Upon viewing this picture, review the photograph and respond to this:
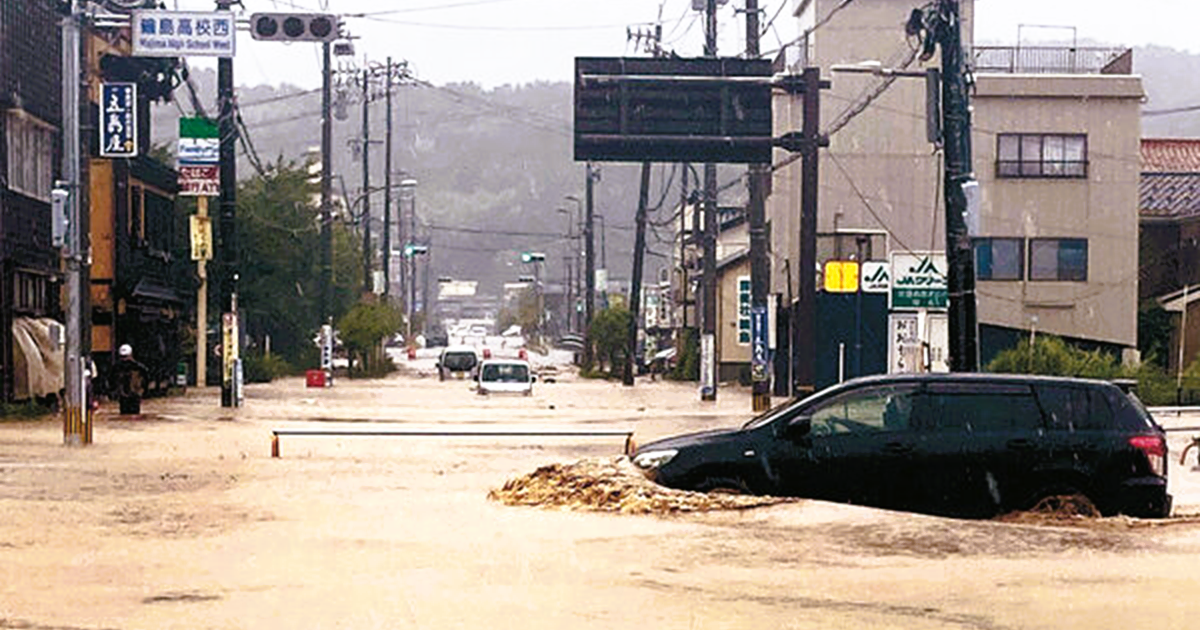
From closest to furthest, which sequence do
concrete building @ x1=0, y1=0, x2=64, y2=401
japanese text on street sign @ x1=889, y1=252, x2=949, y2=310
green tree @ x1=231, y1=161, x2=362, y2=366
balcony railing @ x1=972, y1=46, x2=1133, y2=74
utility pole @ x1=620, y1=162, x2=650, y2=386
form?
1. japanese text on street sign @ x1=889, y1=252, x2=949, y2=310
2. concrete building @ x1=0, y1=0, x2=64, y2=401
3. balcony railing @ x1=972, y1=46, x2=1133, y2=74
4. utility pole @ x1=620, y1=162, x2=650, y2=386
5. green tree @ x1=231, y1=161, x2=362, y2=366

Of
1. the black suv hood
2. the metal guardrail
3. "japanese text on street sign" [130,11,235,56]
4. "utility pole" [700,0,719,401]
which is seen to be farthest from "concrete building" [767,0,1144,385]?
the black suv hood

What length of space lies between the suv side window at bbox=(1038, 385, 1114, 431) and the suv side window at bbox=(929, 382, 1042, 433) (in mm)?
124

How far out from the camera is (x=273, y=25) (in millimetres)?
35781

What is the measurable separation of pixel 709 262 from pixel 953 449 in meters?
43.6

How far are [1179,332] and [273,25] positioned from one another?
1320 inches

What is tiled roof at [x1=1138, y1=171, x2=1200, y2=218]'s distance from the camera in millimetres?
63125

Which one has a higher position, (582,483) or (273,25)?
(273,25)

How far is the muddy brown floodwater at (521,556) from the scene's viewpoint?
12297 millimetres

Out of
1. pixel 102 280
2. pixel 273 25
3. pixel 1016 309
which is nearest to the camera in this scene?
pixel 273 25

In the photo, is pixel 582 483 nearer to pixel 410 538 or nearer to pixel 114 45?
pixel 410 538

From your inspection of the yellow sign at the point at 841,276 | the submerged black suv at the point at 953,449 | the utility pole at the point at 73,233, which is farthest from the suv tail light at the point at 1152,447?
the yellow sign at the point at 841,276

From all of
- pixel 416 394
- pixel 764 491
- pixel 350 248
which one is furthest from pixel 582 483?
pixel 350 248

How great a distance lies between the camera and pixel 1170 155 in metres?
74.1

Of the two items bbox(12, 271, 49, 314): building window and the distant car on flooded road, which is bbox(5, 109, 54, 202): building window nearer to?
bbox(12, 271, 49, 314): building window
